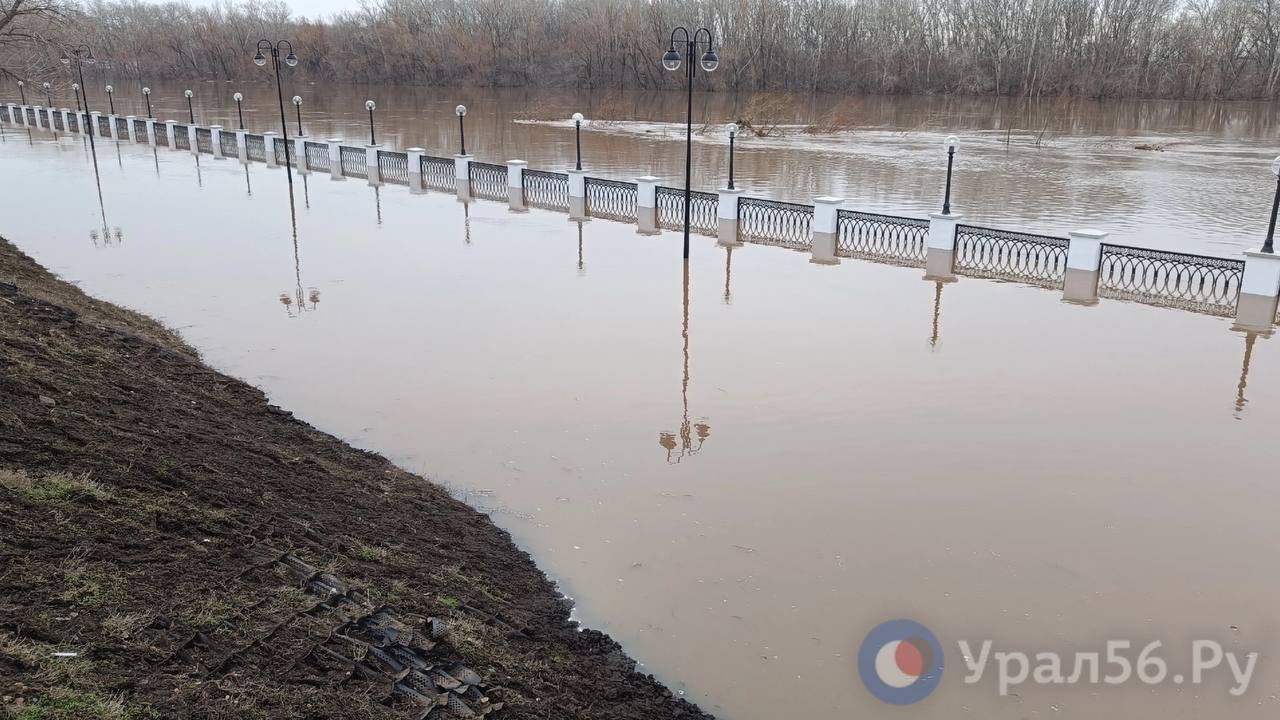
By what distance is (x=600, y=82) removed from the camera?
8344cm

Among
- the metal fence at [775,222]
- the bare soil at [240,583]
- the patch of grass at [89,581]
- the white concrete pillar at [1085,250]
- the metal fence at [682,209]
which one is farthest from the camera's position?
the metal fence at [682,209]

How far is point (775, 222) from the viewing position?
64.5 feet

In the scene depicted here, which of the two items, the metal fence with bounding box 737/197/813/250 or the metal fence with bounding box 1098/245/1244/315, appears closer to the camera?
the metal fence with bounding box 1098/245/1244/315

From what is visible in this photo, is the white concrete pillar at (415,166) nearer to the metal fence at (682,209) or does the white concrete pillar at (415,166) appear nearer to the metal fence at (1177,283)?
the metal fence at (682,209)

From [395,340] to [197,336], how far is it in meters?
2.44

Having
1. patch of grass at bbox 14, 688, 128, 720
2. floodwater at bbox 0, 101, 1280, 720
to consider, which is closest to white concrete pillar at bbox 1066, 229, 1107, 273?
floodwater at bbox 0, 101, 1280, 720

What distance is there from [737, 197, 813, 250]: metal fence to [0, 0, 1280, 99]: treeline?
167ft

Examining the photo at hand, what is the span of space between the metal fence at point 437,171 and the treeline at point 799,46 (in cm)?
4044

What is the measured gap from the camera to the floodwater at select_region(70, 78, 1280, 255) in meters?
23.7

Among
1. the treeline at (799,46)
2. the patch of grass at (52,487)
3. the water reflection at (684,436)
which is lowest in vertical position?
the water reflection at (684,436)

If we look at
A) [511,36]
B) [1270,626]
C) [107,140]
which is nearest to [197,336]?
[1270,626]

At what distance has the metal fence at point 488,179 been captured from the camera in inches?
958

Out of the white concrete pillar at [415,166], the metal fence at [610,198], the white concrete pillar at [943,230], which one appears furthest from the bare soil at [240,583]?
the white concrete pillar at [415,166]

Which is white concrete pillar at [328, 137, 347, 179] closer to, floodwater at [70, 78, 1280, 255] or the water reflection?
floodwater at [70, 78, 1280, 255]
